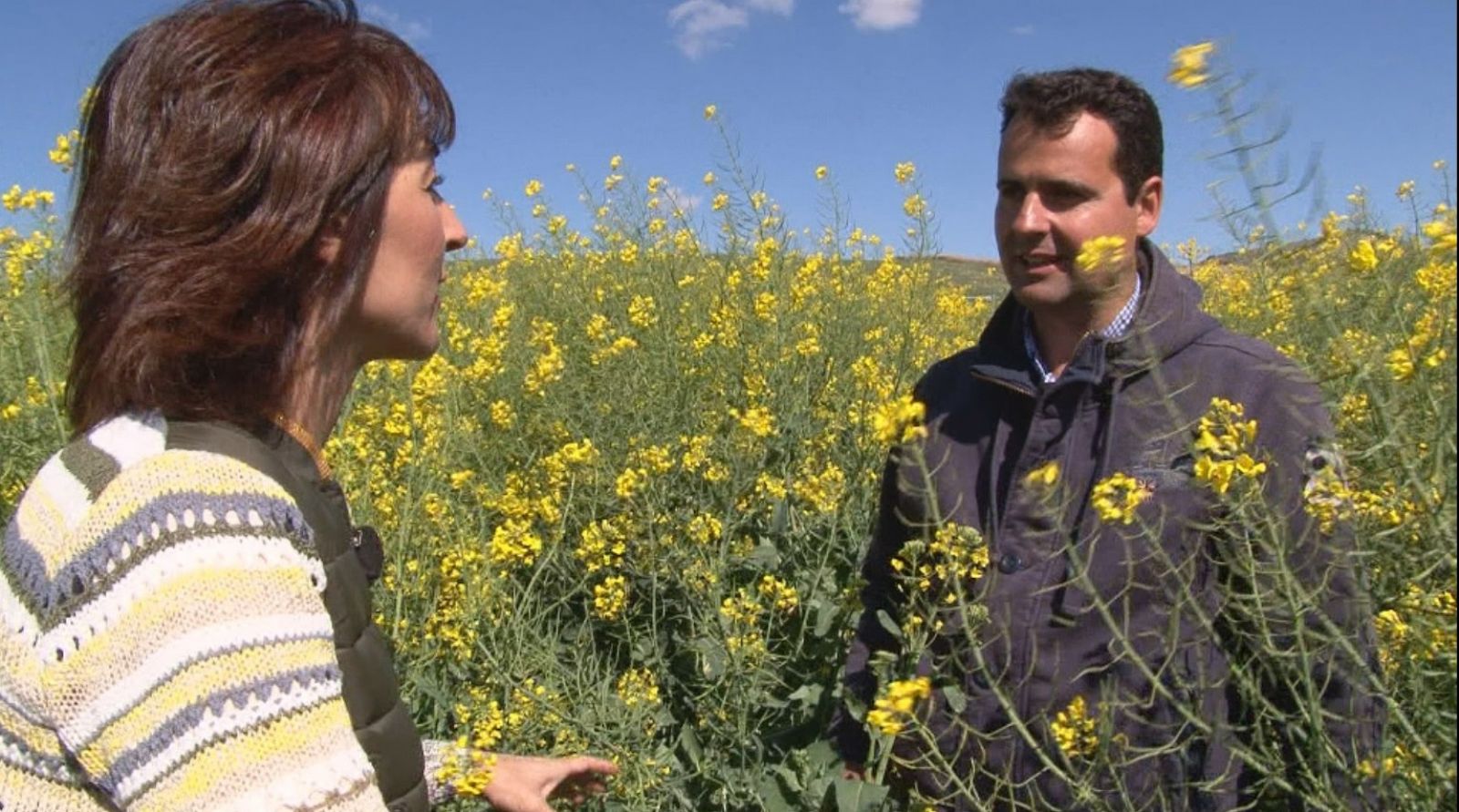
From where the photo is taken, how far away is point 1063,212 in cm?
204

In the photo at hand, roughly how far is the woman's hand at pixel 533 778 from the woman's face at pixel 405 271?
2.09ft

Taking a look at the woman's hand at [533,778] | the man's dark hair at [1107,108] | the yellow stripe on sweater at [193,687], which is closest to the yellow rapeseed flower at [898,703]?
the woman's hand at [533,778]

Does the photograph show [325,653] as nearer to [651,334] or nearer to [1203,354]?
[1203,354]

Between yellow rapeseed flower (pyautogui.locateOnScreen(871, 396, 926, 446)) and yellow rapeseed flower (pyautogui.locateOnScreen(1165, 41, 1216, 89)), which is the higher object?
yellow rapeseed flower (pyautogui.locateOnScreen(1165, 41, 1216, 89))

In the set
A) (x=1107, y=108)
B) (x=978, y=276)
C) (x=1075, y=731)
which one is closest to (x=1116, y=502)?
(x=1075, y=731)

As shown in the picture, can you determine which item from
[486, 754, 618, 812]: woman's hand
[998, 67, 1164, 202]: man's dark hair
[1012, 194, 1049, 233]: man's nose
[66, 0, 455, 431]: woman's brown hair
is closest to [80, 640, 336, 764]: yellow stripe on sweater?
[66, 0, 455, 431]: woman's brown hair

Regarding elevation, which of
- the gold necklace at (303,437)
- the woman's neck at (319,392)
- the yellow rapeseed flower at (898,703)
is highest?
the woman's neck at (319,392)

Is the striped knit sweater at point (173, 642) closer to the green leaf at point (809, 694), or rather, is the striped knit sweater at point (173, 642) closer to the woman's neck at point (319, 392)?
the woman's neck at point (319, 392)

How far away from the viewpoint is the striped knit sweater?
0.91 m

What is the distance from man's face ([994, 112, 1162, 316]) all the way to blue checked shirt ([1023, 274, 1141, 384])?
24 millimetres

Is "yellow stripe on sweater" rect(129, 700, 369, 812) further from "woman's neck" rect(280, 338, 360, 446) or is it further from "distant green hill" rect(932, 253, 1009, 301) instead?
"distant green hill" rect(932, 253, 1009, 301)

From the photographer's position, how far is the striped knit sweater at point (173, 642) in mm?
911

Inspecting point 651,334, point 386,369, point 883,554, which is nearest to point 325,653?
point 883,554

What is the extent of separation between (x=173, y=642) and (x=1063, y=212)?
1.62 meters
